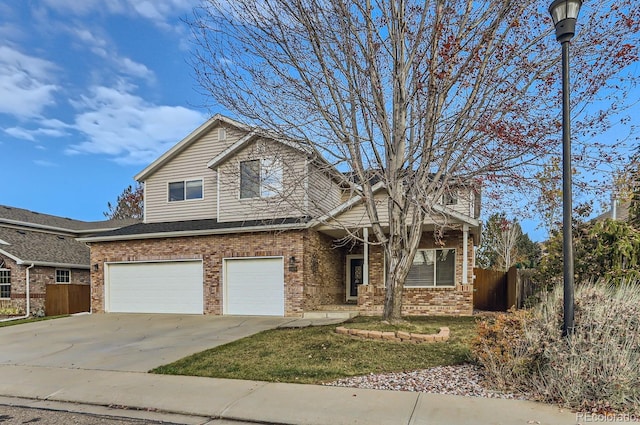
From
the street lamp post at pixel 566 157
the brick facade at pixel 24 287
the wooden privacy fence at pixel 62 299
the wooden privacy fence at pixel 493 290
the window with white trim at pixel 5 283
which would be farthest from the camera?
the window with white trim at pixel 5 283

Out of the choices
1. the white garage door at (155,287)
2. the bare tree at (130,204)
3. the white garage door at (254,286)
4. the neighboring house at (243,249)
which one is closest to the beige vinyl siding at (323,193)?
the neighboring house at (243,249)

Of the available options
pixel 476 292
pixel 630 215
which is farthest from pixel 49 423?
pixel 476 292

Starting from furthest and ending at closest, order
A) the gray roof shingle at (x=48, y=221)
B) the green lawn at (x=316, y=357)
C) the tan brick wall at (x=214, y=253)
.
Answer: the gray roof shingle at (x=48, y=221) < the tan brick wall at (x=214, y=253) < the green lawn at (x=316, y=357)

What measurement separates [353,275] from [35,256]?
1494cm

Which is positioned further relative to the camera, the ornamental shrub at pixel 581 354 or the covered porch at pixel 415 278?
the covered porch at pixel 415 278

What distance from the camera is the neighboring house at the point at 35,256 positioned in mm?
18281

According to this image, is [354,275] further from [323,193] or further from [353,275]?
[323,193]

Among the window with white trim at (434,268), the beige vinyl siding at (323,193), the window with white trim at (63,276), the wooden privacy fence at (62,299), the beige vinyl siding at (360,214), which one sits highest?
the beige vinyl siding at (323,193)

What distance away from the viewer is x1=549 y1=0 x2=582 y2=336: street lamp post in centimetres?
524

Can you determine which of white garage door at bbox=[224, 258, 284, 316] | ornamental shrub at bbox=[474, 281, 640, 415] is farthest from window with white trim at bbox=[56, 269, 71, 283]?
ornamental shrub at bbox=[474, 281, 640, 415]

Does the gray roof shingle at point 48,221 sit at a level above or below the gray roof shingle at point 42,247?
above

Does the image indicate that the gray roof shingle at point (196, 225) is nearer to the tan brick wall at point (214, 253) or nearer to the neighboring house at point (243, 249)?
the neighboring house at point (243, 249)

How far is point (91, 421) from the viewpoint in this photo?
16.2 feet

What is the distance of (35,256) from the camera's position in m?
19.2
